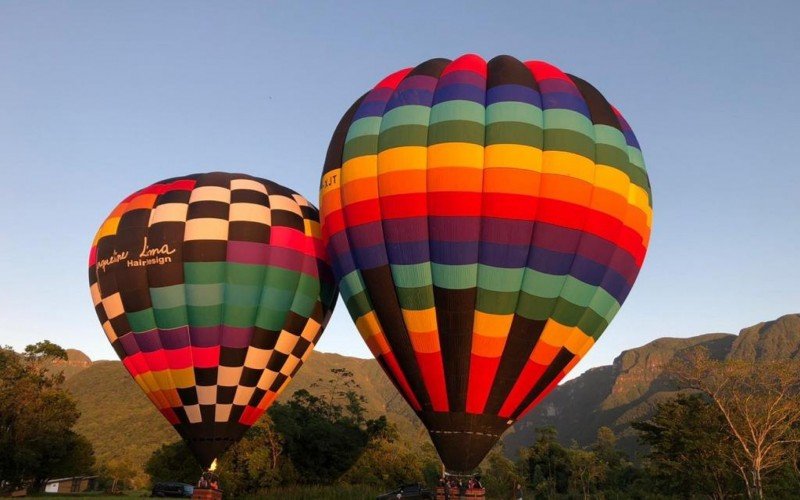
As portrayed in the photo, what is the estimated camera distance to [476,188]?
12086 mm

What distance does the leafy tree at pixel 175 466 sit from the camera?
124 feet

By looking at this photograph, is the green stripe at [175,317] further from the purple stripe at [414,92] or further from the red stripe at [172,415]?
the purple stripe at [414,92]

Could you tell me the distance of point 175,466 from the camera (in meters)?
38.7

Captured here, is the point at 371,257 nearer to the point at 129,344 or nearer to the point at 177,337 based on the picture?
the point at 177,337

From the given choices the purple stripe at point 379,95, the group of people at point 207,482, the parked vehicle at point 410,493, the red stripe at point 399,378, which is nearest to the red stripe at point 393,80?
the purple stripe at point 379,95

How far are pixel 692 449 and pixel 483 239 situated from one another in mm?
25474

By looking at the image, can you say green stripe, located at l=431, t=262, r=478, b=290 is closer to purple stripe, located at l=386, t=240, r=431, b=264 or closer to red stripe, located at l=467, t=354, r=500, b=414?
purple stripe, located at l=386, t=240, r=431, b=264

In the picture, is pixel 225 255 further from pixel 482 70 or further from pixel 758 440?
pixel 758 440

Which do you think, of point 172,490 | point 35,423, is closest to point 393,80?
point 172,490

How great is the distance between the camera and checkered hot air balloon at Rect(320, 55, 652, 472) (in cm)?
1197

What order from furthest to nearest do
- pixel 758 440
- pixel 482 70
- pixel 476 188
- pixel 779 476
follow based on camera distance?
1. pixel 779 476
2. pixel 758 440
3. pixel 482 70
4. pixel 476 188

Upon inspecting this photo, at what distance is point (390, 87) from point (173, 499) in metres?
20.2

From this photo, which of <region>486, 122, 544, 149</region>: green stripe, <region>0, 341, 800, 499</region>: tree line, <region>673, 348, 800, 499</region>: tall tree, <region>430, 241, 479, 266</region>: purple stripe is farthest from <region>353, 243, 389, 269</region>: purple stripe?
<region>673, 348, 800, 499</region>: tall tree

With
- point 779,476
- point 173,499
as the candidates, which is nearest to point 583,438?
point 779,476
